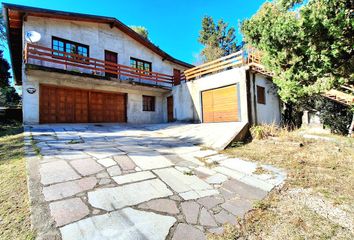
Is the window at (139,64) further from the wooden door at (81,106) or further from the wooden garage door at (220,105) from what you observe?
the wooden garage door at (220,105)

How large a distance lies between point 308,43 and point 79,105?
11.3 metres

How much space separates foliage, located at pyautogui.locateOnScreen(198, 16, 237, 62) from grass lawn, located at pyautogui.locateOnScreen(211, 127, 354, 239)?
24.9 meters

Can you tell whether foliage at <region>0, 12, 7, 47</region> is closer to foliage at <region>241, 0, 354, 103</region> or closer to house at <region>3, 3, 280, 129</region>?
house at <region>3, 3, 280, 129</region>

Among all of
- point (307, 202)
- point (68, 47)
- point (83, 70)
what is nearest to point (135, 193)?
point (307, 202)

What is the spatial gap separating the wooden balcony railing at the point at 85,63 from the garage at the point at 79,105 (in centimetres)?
134

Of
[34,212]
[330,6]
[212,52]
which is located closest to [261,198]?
[34,212]

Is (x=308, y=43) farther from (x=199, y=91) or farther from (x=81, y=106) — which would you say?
(x=81, y=106)

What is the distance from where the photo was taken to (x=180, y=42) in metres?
31.7

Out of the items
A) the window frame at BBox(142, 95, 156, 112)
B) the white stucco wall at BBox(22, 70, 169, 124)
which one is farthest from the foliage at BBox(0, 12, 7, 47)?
the window frame at BBox(142, 95, 156, 112)

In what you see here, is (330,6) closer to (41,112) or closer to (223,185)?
(223,185)

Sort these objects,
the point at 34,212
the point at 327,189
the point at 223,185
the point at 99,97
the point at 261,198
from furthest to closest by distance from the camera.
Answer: the point at 99,97, the point at 223,185, the point at 327,189, the point at 261,198, the point at 34,212

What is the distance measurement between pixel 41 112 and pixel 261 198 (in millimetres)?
11104

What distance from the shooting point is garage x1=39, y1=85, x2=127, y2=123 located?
1041 centimetres

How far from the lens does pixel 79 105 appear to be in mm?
11492
